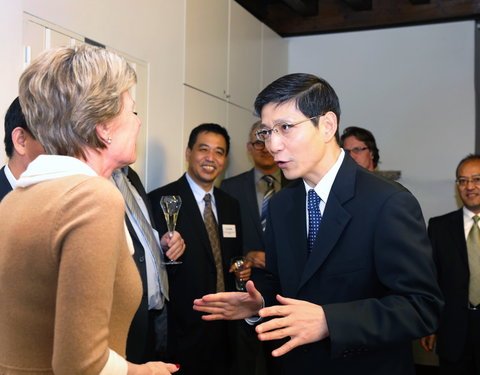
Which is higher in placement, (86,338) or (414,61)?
(414,61)

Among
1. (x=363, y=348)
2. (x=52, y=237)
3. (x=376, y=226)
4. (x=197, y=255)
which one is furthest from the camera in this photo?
(x=197, y=255)

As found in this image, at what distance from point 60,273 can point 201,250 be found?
2.21 meters

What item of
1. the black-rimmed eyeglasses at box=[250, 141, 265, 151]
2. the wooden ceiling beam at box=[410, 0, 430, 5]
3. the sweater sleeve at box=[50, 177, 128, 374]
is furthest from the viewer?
the wooden ceiling beam at box=[410, 0, 430, 5]

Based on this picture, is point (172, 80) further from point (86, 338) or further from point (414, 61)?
A: point (414, 61)

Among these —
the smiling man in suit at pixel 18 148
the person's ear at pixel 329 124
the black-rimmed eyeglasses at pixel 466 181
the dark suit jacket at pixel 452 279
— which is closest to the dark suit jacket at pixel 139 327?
the smiling man in suit at pixel 18 148

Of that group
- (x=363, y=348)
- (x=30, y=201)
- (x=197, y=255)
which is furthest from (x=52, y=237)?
(x=197, y=255)

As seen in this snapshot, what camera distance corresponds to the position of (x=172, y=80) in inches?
141

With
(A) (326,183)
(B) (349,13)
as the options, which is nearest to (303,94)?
(A) (326,183)

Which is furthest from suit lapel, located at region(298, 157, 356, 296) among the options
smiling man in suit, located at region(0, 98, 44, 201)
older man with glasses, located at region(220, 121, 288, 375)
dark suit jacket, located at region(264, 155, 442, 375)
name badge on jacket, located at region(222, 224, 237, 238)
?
older man with glasses, located at region(220, 121, 288, 375)

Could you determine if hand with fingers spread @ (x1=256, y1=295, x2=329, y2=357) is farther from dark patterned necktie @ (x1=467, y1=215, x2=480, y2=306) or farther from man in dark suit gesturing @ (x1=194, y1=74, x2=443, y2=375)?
dark patterned necktie @ (x1=467, y1=215, x2=480, y2=306)

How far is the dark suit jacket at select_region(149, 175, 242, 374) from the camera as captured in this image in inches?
118

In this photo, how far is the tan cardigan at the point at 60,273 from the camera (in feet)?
3.06

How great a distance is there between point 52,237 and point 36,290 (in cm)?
13

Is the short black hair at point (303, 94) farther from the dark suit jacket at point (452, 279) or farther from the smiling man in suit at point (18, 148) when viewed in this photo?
the dark suit jacket at point (452, 279)
